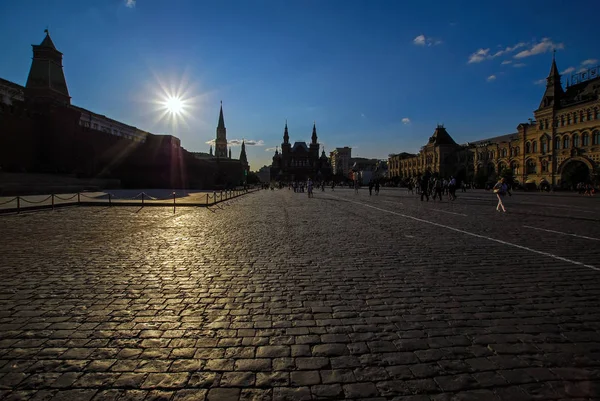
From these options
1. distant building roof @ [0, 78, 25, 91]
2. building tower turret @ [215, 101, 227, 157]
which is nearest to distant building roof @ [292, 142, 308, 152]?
building tower turret @ [215, 101, 227, 157]

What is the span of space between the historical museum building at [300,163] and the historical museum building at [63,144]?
8436 centimetres

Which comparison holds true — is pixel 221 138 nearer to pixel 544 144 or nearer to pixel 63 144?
pixel 63 144

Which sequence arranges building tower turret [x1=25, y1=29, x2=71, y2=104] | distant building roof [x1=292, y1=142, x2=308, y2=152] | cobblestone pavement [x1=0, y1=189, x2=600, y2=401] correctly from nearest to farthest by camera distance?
cobblestone pavement [x1=0, y1=189, x2=600, y2=401] < building tower turret [x1=25, y1=29, x2=71, y2=104] < distant building roof [x1=292, y1=142, x2=308, y2=152]

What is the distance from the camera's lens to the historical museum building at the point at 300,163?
148 meters

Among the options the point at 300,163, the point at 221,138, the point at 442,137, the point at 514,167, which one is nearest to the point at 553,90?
the point at 514,167

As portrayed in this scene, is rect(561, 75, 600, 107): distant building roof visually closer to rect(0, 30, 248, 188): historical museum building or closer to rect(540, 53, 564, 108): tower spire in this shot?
rect(540, 53, 564, 108): tower spire

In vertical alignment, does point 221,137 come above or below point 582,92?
above

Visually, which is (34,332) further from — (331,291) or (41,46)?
(41,46)

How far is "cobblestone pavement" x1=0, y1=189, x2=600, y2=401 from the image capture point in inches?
102

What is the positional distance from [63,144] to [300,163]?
11205 cm

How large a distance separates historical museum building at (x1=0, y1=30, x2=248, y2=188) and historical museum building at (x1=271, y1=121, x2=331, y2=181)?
84.4 meters

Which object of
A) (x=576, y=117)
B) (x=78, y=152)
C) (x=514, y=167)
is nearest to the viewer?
(x=78, y=152)

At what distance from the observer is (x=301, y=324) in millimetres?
3641

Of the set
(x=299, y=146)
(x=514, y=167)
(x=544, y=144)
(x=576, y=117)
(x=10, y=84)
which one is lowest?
(x=514, y=167)
